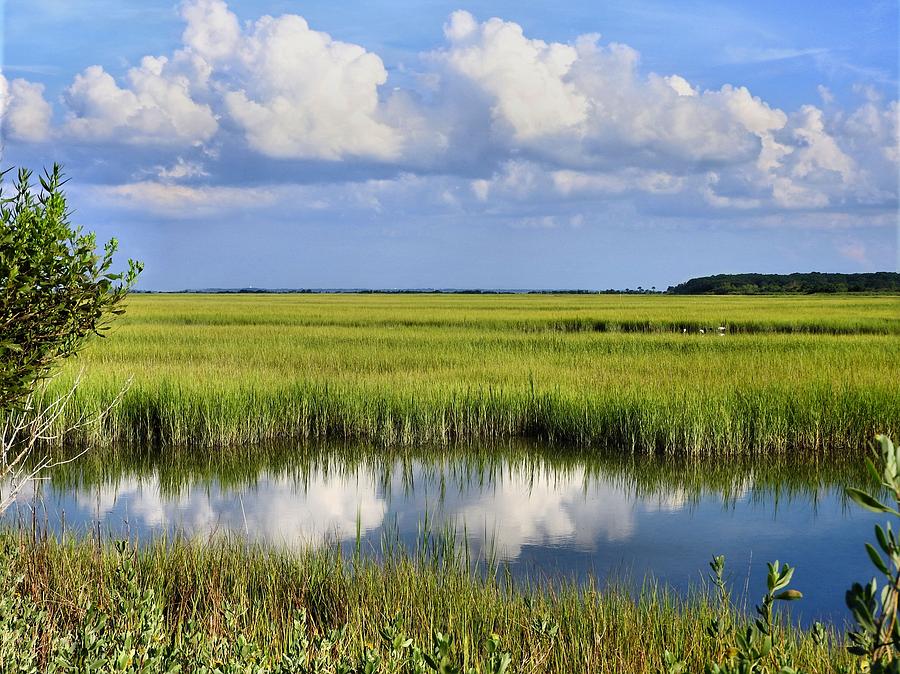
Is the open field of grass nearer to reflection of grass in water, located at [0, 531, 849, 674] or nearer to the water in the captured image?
the water

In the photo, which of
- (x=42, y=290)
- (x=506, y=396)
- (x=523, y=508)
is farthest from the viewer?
(x=506, y=396)

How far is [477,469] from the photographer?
10852 mm

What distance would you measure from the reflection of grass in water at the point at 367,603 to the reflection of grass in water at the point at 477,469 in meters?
4.10

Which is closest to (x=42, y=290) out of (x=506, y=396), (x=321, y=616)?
(x=321, y=616)

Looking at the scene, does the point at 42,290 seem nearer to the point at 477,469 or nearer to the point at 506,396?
the point at 477,469

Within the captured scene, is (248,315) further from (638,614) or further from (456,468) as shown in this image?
(638,614)

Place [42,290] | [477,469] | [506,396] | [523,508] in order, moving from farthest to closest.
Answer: [506,396] < [477,469] < [523,508] < [42,290]

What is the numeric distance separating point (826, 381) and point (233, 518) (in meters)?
9.96

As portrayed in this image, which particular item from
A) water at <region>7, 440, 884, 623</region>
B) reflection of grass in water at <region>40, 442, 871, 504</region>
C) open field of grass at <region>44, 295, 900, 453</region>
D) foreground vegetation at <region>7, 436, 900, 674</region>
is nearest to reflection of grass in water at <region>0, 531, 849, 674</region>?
foreground vegetation at <region>7, 436, 900, 674</region>

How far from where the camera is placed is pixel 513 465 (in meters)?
11.0

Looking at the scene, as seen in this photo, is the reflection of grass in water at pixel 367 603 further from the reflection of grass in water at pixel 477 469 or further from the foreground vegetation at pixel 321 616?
the reflection of grass in water at pixel 477 469

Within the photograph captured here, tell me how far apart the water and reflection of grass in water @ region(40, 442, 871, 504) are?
4cm

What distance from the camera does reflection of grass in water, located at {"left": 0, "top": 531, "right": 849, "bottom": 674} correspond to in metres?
4.25

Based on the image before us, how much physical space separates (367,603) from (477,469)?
5.78 meters
